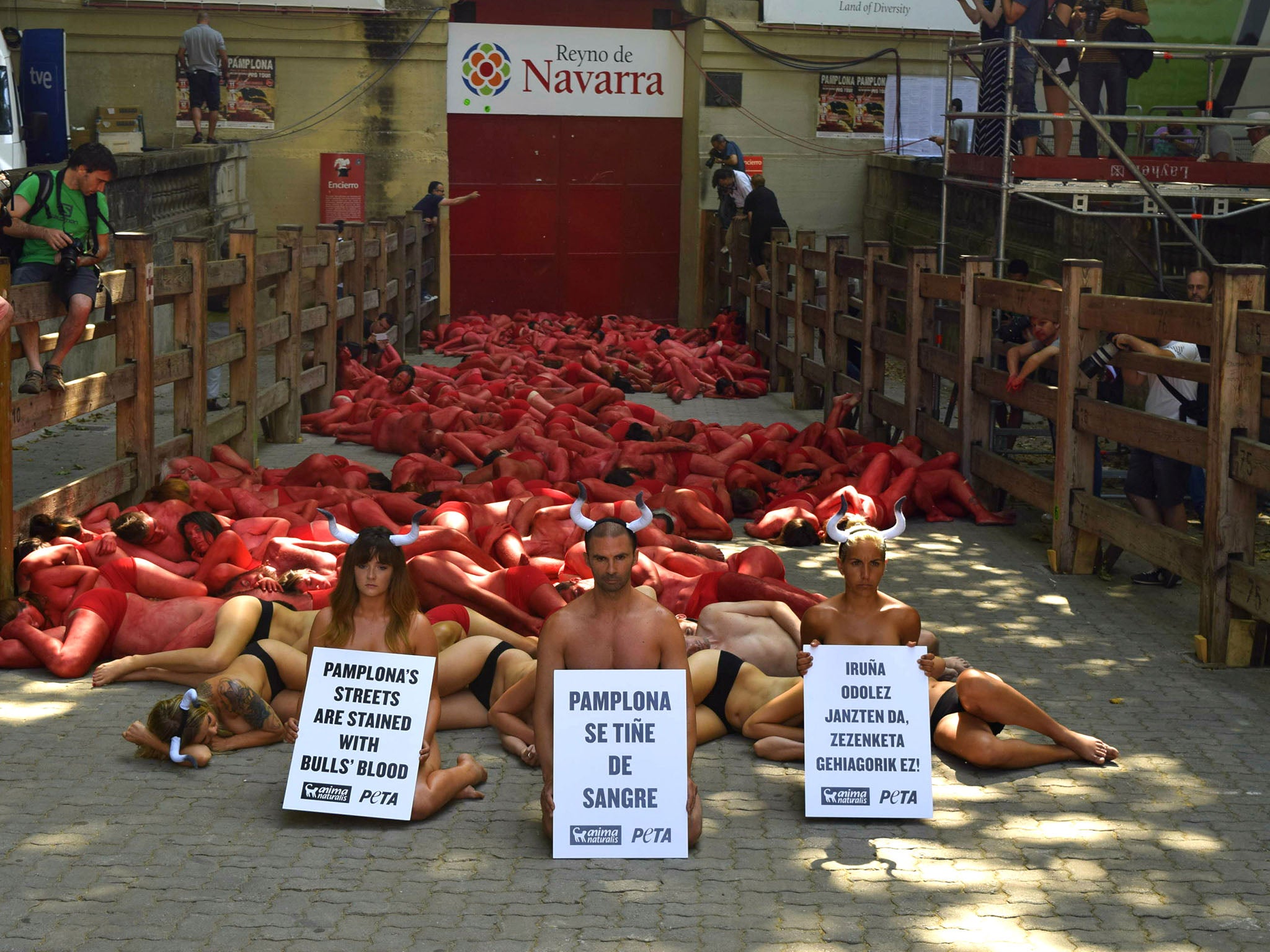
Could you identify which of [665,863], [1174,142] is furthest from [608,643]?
[1174,142]

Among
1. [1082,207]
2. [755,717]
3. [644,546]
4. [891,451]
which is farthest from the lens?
[1082,207]

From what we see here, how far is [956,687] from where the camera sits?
6.10 metres

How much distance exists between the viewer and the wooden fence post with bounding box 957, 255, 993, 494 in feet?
35.3

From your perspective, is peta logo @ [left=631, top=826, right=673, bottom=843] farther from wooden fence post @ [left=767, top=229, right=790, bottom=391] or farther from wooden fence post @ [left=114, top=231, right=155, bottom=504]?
wooden fence post @ [left=767, top=229, right=790, bottom=391]

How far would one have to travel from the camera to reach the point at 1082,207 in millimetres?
13383

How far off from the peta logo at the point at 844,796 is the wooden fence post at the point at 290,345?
337 inches

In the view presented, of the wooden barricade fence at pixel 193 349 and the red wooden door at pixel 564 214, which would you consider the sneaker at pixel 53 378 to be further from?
the red wooden door at pixel 564 214

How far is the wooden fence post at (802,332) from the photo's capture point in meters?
15.8

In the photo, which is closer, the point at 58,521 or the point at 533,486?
the point at 58,521

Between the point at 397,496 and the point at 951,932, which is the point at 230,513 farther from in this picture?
the point at 951,932

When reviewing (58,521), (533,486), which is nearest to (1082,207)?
(533,486)

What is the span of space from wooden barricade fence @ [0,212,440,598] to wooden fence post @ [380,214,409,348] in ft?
4.58

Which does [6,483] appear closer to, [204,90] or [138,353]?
[138,353]

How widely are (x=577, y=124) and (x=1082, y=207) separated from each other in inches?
466
